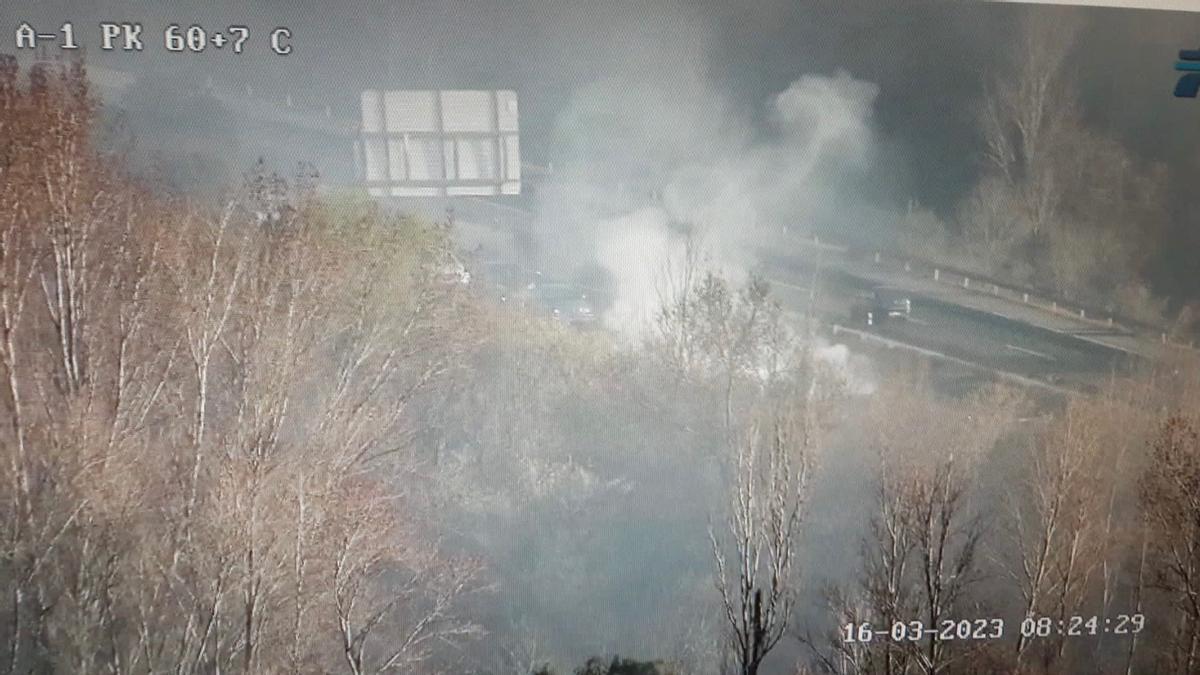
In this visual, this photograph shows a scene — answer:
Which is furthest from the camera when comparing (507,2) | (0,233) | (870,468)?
(870,468)

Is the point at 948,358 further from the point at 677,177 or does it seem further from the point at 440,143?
the point at 440,143

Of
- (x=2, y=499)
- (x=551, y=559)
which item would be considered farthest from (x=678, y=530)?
(x=2, y=499)

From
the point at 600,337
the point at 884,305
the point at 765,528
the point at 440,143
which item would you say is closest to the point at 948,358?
the point at 884,305

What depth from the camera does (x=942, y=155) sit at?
2193 millimetres

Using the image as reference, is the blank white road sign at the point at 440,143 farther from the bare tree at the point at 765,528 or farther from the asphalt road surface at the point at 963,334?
the bare tree at the point at 765,528

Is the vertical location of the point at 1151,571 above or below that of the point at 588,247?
below

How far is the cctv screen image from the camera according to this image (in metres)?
1.89

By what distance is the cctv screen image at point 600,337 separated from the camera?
189 cm

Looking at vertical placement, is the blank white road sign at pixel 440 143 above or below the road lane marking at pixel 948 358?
above

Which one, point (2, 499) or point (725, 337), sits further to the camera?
point (725, 337)

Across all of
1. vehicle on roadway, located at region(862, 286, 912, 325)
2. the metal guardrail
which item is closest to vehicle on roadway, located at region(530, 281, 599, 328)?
the metal guardrail

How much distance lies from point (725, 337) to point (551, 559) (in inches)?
24.0

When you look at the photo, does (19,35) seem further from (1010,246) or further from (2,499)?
(1010,246)

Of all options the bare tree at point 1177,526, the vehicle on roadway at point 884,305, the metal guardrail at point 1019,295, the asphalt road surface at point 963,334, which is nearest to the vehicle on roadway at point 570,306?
the asphalt road surface at point 963,334
